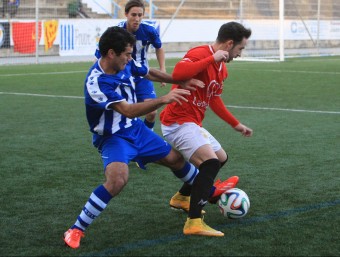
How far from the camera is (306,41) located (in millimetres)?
32562

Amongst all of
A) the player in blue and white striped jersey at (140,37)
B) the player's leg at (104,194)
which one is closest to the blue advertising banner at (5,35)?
the player in blue and white striped jersey at (140,37)

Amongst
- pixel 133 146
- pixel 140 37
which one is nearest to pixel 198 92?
pixel 133 146

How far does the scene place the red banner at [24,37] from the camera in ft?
83.8

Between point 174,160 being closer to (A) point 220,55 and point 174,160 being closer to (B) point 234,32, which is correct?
(A) point 220,55

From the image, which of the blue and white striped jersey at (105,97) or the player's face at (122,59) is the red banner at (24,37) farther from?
the player's face at (122,59)

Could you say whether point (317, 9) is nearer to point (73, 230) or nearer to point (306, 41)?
point (306, 41)

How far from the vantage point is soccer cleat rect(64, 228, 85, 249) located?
5.21 m

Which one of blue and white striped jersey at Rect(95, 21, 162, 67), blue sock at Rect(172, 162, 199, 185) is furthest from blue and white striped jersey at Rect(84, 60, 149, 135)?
blue and white striped jersey at Rect(95, 21, 162, 67)

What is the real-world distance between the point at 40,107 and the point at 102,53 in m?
8.40

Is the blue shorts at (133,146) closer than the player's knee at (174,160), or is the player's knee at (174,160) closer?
the blue shorts at (133,146)

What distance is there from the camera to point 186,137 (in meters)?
5.85

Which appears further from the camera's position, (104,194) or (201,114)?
(201,114)

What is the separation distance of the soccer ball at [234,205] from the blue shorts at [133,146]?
594 mm

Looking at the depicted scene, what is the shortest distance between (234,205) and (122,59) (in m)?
1.42
